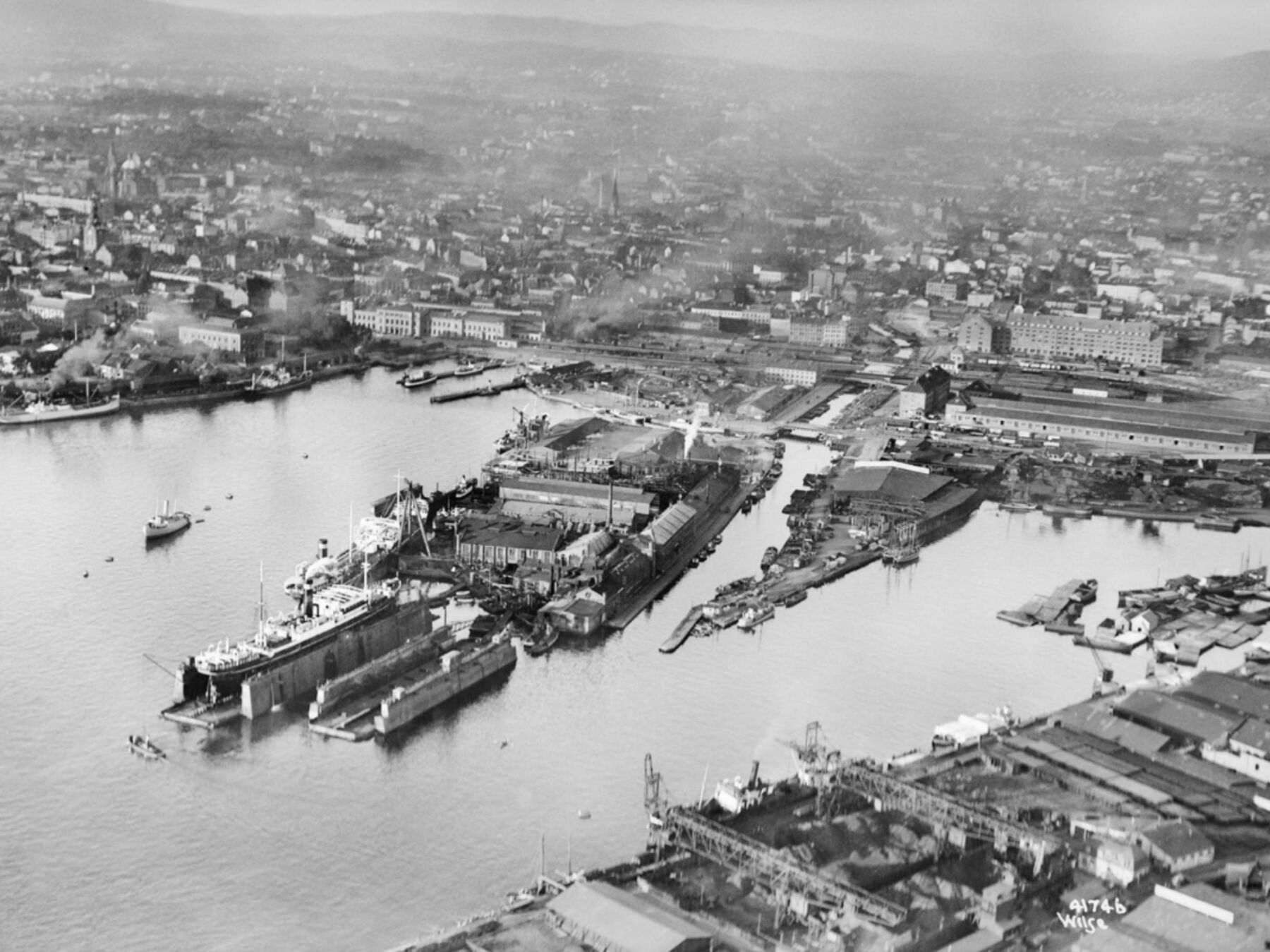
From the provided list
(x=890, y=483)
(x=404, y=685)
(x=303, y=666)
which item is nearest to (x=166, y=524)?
(x=303, y=666)

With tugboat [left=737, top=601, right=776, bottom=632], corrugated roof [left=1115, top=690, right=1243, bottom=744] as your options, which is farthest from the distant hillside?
corrugated roof [left=1115, top=690, right=1243, bottom=744]

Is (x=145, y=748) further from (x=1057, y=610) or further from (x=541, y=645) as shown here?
(x=1057, y=610)

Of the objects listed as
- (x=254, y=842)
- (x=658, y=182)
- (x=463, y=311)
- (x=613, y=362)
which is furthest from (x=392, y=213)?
(x=254, y=842)

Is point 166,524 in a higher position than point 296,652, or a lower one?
lower

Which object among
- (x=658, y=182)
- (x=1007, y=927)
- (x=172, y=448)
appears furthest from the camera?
(x=658, y=182)

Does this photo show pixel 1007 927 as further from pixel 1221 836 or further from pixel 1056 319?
pixel 1056 319
